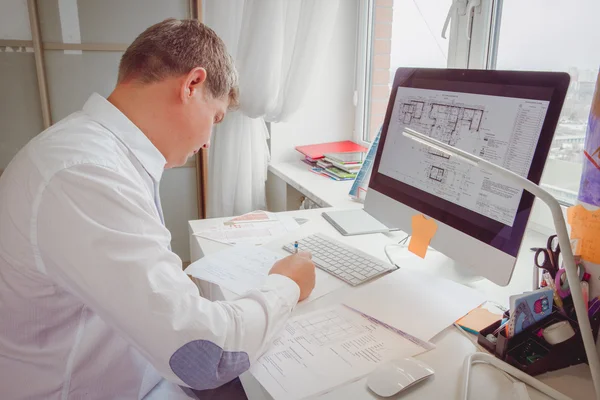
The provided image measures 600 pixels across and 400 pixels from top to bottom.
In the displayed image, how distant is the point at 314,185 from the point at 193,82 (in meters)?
1.08

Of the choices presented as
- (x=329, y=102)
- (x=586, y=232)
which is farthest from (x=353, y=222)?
(x=329, y=102)

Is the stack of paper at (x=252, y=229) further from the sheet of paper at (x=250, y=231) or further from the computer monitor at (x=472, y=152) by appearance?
the computer monitor at (x=472, y=152)

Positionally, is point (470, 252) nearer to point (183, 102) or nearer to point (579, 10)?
point (183, 102)

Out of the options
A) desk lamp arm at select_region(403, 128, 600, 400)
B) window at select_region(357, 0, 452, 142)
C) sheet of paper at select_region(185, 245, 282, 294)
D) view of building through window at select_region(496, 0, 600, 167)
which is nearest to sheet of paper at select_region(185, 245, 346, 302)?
sheet of paper at select_region(185, 245, 282, 294)

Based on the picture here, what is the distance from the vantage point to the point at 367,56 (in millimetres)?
2268

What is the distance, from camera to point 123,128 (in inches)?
31.4

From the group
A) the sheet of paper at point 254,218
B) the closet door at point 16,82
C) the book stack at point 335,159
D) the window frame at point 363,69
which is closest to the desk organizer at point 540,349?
the sheet of paper at point 254,218

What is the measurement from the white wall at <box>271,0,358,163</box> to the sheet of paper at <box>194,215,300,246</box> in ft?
3.07

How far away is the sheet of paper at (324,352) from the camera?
26.6 inches

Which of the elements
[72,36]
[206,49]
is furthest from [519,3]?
[72,36]

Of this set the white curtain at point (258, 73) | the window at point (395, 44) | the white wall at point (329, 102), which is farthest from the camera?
the white wall at point (329, 102)

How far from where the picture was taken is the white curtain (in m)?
1.97

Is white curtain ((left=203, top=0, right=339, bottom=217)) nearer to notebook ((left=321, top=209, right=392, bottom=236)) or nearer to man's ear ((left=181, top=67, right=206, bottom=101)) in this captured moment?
notebook ((left=321, top=209, right=392, bottom=236))

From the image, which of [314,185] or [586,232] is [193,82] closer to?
[586,232]
